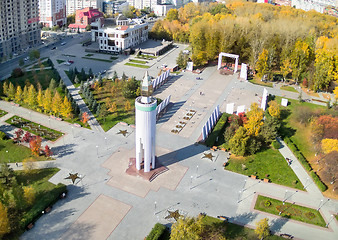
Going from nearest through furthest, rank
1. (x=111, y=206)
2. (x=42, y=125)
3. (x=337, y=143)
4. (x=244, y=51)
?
(x=111, y=206) < (x=337, y=143) < (x=42, y=125) < (x=244, y=51)

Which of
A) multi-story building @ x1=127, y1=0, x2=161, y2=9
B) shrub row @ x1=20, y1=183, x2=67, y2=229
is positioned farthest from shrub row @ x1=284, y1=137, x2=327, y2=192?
multi-story building @ x1=127, y1=0, x2=161, y2=9

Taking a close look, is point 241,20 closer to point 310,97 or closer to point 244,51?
point 244,51

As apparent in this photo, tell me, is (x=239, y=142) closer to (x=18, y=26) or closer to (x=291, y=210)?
(x=291, y=210)

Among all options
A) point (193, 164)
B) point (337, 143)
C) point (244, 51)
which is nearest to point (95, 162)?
point (193, 164)

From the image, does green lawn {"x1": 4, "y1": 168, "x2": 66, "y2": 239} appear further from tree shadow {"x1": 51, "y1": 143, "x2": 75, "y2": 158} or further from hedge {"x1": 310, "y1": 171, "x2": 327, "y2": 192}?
hedge {"x1": 310, "y1": 171, "x2": 327, "y2": 192}

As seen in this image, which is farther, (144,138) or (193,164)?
(193,164)
